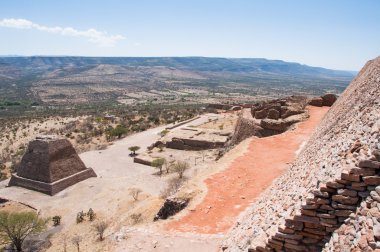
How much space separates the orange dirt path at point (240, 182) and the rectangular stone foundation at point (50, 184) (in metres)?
13.4

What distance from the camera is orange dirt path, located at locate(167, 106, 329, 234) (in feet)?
36.4

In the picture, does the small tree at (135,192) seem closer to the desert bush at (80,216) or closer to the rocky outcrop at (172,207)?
the desert bush at (80,216)

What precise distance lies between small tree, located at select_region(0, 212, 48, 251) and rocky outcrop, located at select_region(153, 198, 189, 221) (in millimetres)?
7962

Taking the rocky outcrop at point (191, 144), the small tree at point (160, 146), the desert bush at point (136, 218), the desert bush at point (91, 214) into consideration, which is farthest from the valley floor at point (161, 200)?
the rocky outcrop at point (191, 144)

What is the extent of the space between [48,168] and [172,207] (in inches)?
584

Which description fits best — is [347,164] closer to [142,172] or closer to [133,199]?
[133,199]

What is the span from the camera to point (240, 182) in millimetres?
13906

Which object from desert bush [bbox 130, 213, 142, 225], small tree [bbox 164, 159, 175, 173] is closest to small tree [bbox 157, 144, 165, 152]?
small tree [bbox 164, 159, 175, 173]

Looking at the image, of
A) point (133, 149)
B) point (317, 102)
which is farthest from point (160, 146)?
point (317, 102)

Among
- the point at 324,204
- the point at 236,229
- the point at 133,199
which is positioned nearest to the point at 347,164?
the point at 324,204

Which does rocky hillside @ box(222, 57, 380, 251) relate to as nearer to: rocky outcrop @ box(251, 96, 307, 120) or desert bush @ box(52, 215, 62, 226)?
desert bush @ box(52, 215, 62, 226)

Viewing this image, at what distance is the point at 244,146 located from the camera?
62.5 ft

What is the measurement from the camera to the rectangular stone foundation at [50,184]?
78.0 feet

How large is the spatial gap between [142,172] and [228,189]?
16.2m
